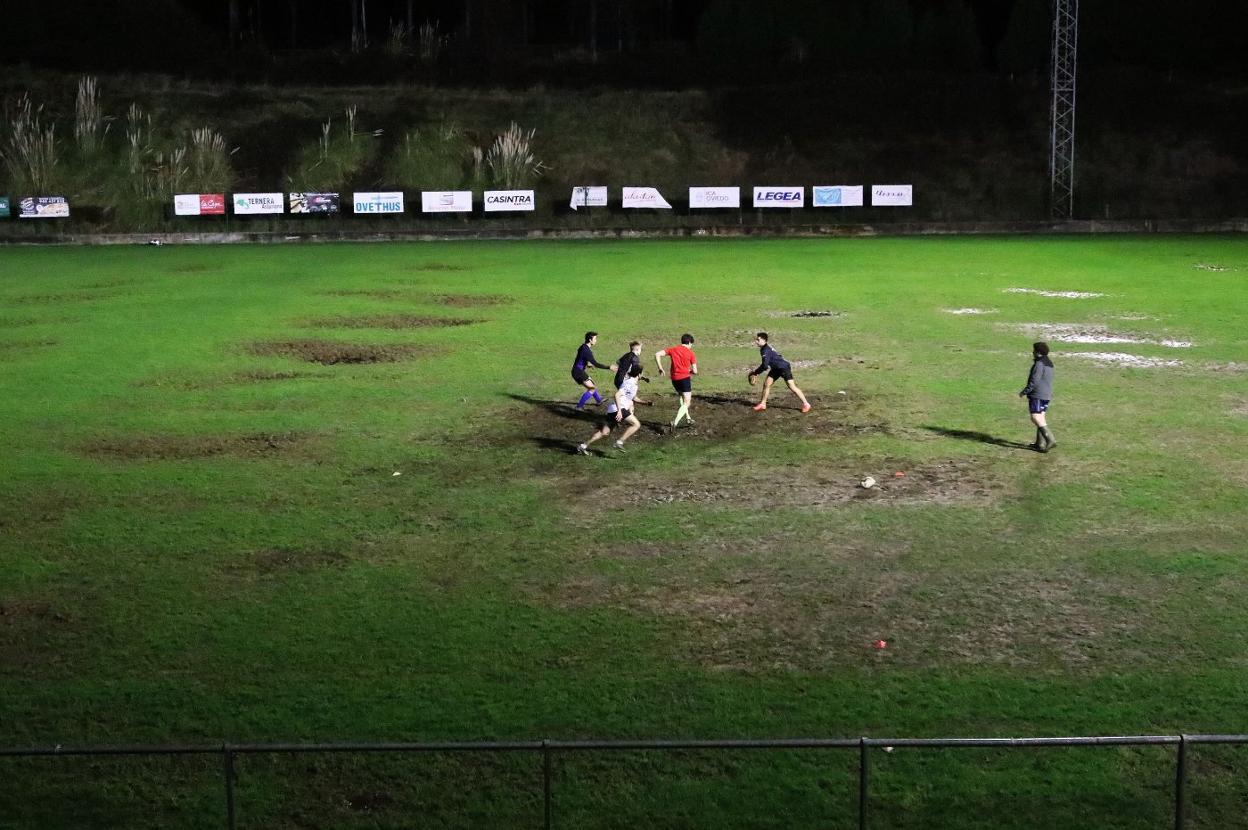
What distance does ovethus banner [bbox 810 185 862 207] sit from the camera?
6366cm

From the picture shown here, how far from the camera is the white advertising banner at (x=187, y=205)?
204 ft

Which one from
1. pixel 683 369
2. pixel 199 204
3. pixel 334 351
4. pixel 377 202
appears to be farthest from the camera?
pixel 377 202

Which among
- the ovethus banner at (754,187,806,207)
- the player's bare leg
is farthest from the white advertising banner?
the player's bare leg

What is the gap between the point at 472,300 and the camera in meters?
37.1

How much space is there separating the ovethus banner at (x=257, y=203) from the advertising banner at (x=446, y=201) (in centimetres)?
686

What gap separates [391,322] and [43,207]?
117ft

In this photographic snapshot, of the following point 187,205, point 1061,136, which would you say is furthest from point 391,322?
point 1061,136

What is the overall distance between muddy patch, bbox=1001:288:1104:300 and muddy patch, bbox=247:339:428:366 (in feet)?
58.3

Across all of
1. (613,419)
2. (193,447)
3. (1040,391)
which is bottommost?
(193,447)

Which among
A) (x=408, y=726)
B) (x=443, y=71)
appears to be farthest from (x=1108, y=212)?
(x=408, y=726)

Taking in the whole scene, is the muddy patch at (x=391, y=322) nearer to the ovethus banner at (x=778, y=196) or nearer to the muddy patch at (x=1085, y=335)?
the muddy patch at (x=1085, y=335)

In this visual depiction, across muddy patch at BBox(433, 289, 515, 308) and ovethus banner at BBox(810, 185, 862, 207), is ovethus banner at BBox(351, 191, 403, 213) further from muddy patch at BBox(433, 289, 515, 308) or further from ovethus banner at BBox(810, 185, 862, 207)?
muddy patch at BBox(433, 289, 515, 308)

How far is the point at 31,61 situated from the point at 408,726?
247ft

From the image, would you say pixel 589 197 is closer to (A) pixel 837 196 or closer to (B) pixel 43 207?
(A) pixel 837 196
